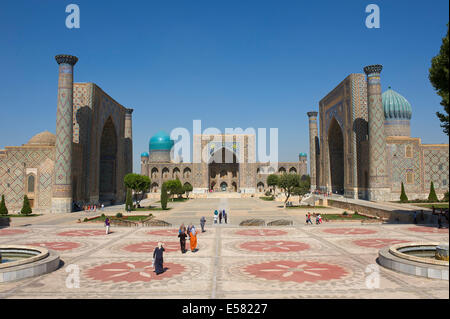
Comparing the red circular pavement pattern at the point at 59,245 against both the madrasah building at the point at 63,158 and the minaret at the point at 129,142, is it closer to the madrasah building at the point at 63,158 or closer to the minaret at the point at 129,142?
the madrasah building at the point at 63,158

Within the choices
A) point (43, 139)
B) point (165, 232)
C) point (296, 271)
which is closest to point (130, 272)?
point (296, 271)

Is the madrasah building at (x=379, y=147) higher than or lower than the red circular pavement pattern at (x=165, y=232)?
higher

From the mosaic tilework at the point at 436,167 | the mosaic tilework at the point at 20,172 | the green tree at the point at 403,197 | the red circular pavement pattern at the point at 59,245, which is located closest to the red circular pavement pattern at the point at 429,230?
the green tree at the point at 403,197

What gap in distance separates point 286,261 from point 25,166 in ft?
71.7

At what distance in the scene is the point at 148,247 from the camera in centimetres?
1127

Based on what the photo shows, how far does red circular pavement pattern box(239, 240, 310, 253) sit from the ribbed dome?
2258 centimetres

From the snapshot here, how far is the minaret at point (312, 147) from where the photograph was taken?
44.9 m

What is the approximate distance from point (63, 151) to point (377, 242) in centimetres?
2054

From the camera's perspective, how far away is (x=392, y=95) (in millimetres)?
36688

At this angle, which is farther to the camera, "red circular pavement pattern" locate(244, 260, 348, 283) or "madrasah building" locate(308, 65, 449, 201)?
"madrasah building" locate(308, 65, 449, 201)

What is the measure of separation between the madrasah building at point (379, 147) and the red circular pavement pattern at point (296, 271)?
72.3 feet

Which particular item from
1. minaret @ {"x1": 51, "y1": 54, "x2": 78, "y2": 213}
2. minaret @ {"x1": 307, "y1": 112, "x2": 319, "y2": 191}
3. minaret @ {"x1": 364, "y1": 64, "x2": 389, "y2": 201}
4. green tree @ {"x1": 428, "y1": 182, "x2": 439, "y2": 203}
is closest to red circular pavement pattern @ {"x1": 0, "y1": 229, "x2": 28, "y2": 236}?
minaret @ {"x1": 51, "y1": 54, "x2": 78, "y2": 213}

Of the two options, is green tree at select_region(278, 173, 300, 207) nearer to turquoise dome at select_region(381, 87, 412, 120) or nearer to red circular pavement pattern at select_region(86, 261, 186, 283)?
turquoise dome at select_region(381, 87, 412, 120)

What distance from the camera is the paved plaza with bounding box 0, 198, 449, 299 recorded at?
638cm
